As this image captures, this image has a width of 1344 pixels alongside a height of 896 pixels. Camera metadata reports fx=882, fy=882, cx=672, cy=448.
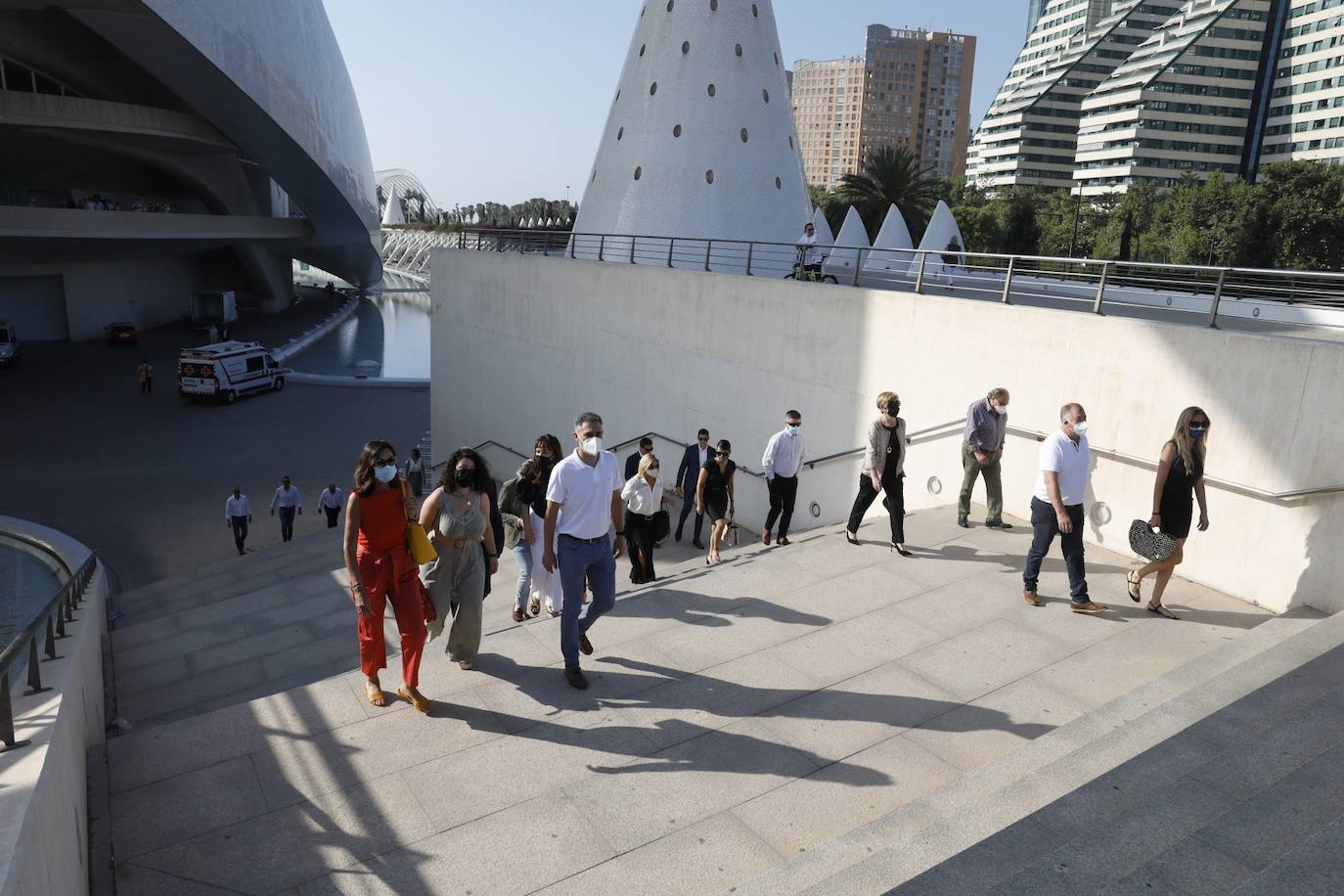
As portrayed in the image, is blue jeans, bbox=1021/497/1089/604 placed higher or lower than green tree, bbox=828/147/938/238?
lower

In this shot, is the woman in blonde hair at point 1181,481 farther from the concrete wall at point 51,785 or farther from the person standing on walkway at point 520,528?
the concrete wall at point 51,785

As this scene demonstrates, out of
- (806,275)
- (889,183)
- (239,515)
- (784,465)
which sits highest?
(889,183)

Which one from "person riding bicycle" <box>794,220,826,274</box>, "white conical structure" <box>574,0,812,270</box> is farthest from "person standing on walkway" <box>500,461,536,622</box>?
"white conical structure" <box>574,0,812,270</box>

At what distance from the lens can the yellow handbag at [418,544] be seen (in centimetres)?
477

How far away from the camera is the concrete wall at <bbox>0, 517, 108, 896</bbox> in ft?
8.98

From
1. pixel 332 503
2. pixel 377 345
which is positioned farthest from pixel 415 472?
pixel 377 345

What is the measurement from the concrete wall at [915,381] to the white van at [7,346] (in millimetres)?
19793

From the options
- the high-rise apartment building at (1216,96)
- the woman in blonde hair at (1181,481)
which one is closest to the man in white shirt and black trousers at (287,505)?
the woman in blonde hair at (1181,481)

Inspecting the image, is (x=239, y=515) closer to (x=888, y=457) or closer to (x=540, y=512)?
(x=540, y=512)

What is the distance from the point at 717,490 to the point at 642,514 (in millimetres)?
1227

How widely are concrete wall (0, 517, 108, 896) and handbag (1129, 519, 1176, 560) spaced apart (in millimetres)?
5909

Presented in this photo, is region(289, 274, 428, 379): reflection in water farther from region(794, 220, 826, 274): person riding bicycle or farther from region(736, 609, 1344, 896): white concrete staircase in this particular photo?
region(736, 609, 1344, 896): white concrete staircase

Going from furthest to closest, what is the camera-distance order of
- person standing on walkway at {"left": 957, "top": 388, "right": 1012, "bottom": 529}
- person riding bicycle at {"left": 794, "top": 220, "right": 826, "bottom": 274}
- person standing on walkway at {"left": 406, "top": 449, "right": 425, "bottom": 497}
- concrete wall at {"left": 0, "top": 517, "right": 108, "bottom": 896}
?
person standing on walkway at {"left": 406, "top": 449, "right": 425, "bottom": 497} → person riding bicycle at {"left": 794, "top": 220, "right": 826, "bottom": 274} → person standing on walkway at {"left": 957, "top": 388, "right": 1012, "bottom": 529} → concrete wall at {"left": 0, "top": 517, "right": 108, "bottom": 896}

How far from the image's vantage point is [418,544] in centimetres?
479
